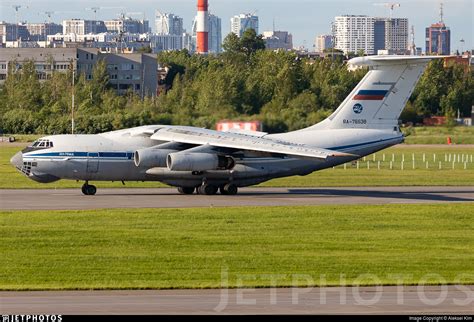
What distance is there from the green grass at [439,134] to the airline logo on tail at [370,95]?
32.1 m

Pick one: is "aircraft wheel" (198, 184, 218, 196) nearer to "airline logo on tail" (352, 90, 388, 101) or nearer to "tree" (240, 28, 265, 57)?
"airline logo on tail" (352, 90, 388, 101)

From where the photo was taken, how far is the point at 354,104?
48.7 m

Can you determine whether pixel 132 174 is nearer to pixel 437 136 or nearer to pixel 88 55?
pixel 437 136

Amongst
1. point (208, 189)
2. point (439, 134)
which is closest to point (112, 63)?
point (439, 134)

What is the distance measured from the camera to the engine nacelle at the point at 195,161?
1772 inches

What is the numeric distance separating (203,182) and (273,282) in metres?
22.1

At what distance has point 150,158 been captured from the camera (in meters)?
45.4

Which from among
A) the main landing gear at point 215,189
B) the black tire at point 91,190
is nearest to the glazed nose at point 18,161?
the black tire at point 91,190

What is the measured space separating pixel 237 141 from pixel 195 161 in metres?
1.80

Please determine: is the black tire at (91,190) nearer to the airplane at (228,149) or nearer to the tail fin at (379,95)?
the airplane at (228,149)

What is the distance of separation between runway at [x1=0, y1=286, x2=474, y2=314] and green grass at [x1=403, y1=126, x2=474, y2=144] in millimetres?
58181

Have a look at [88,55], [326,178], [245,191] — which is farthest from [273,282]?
[88,55]

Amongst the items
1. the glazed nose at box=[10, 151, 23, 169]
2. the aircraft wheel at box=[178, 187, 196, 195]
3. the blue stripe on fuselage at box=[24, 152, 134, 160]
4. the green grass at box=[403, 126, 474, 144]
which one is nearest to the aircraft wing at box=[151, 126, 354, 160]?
the blue stripe on fuselage at box=[24, 152, 134, 160]

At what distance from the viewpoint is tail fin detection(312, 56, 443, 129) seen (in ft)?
159
